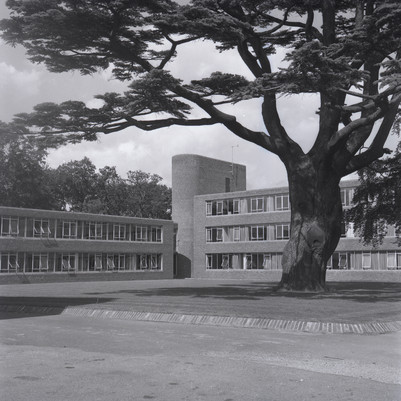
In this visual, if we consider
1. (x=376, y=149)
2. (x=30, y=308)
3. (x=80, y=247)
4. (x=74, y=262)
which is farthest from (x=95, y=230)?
(x=30, y=308)

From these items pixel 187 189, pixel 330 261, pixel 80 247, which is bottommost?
pixel 330 261

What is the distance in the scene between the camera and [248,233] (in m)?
65.3

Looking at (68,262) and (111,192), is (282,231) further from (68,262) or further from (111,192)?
(111,192)

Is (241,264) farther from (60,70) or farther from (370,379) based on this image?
(370,379)

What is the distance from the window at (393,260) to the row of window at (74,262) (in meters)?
25.9

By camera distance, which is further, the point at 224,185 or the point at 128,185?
the point at 128,185

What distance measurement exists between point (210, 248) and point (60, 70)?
4658cm

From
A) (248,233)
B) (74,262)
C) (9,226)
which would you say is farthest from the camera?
(248,233)

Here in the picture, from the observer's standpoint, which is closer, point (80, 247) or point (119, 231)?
point (80, 247)

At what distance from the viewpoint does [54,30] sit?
2159 centimetres

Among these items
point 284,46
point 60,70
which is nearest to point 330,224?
point 284,46

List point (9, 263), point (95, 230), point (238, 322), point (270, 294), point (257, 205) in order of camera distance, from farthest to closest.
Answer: point (257, 205)
point (95, 230)
point (9, 263)
point (270, 294)
point (238, 322)

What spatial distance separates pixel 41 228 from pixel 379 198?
34.0m

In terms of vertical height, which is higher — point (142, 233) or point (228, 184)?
point (228, 184)
